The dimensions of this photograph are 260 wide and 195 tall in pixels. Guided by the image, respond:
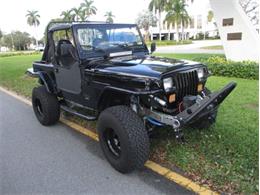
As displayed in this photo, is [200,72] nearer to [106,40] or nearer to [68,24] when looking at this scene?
[106,40]

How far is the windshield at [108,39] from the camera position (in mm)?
4160

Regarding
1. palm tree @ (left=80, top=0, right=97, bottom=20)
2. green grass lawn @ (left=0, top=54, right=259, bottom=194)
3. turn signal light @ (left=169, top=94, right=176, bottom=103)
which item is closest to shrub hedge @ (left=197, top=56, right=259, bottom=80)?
green grass lawn @ (left=0, top=54, right=259, bottom=194)

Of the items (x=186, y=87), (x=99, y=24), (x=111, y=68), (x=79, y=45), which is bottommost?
(x=186, y=87)

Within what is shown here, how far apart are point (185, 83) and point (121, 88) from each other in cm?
83

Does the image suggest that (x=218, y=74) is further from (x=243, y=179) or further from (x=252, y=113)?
(x=243, y=179)

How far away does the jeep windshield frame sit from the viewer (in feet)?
13.5

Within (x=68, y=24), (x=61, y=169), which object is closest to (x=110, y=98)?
(x=61, y=169)

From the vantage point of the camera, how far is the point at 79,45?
161 inches

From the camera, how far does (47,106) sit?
15.9ft

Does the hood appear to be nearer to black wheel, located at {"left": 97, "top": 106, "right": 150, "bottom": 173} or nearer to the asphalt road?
black wheel, located at {"left": 97, "top": 106, "right": 150, "bottom": 173}

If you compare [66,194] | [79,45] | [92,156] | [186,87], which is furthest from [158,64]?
[66,194]

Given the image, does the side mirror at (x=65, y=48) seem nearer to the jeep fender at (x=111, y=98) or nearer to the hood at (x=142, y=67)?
the hood at (x=142, y=67)

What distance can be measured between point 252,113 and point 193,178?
2.53m

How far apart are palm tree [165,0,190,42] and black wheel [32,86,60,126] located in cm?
4394
